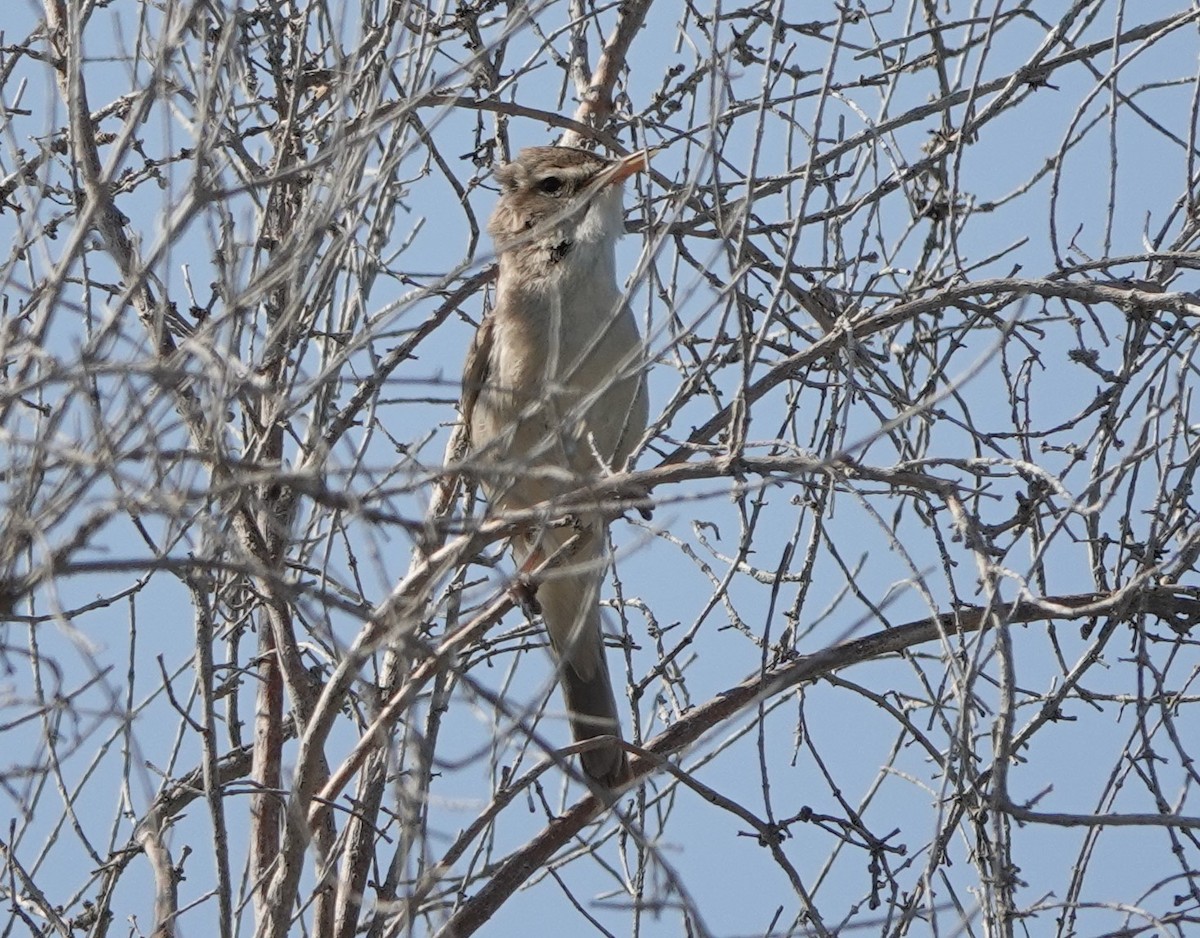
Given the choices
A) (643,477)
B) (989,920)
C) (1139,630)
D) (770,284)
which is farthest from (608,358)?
(989,920)

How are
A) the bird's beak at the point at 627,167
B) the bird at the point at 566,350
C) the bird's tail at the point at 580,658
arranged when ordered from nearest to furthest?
1. the bird's beak at the point at 627,167
2. the bird at the point at 566,350
3. the bird's tail at the point at 580,658

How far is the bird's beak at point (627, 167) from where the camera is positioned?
4945mm

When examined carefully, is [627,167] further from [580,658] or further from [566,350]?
[580,658]

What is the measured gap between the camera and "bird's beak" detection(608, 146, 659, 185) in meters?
4.95

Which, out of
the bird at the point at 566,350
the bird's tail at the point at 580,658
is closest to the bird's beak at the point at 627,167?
the bird at the point at 566,350

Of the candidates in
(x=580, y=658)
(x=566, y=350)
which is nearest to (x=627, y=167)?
(x=566, y=350)

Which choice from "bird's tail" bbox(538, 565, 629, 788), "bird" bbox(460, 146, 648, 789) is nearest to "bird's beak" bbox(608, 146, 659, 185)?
"bird" bbox(460, 146, 648, 789)

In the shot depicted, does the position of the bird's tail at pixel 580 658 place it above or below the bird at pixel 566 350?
below

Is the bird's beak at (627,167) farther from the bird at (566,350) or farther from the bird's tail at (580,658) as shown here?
the bird's tail at (580,658)

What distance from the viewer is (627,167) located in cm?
502

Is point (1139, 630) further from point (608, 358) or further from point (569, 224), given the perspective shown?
point (569, 224)

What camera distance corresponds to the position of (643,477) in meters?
3.46

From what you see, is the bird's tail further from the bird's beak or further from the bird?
the bird's beak

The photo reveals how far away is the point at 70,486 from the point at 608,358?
2.61 meters
